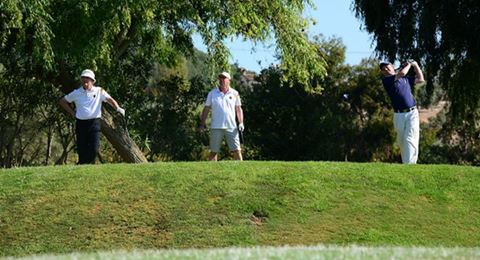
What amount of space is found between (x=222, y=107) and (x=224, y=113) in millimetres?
116

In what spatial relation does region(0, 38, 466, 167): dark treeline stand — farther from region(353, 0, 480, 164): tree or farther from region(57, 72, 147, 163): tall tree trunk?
region(57, 72, 147, 163): tall tree trunk

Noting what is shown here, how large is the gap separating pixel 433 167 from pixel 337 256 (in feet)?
21.4

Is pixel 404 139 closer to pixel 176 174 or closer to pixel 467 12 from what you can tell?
pixel 176 174

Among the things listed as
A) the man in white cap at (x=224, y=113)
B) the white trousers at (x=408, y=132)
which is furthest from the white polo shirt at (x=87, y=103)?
the white trousers at (x=408, y=132)

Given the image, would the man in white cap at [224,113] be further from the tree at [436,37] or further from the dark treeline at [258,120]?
the dark treeline at [258,120]

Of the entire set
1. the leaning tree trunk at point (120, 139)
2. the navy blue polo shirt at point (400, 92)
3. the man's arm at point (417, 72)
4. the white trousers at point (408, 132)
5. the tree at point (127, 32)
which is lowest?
the leaning tree trunk at point (120, 139)

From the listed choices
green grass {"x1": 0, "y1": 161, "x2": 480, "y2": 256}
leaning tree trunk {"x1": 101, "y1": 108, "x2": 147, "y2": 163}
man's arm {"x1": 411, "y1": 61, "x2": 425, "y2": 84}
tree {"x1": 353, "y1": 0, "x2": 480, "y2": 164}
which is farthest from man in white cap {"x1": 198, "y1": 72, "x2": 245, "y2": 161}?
tree {"x1": 353, "y1": 0, "x2": 480, "y2": 164}

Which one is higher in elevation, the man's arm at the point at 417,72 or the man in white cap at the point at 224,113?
the man's arm at the point at 417,72

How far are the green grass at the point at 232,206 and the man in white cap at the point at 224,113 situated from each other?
6.96 feet

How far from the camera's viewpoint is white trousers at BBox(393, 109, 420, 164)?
13.5 meters

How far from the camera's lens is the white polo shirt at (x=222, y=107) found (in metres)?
14.6

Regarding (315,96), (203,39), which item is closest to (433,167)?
(203,39)

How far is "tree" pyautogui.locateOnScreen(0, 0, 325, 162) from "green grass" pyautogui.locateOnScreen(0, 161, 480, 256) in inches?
261

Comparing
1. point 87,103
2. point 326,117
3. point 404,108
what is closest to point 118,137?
point 87,103
